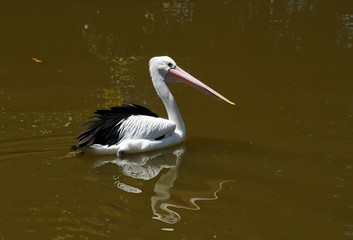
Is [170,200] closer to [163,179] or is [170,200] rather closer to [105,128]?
[163,179]

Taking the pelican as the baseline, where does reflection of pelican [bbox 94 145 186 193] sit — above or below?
below

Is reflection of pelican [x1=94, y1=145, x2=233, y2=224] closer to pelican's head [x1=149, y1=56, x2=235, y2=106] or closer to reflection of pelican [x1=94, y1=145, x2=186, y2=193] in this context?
reflection of pelican [x1=94, y1=145, x2=186, y2=193]

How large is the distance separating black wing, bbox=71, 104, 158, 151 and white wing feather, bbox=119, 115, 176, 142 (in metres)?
0.06

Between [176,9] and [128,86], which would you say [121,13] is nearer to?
[176,9]

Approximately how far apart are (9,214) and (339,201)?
2.51 meters

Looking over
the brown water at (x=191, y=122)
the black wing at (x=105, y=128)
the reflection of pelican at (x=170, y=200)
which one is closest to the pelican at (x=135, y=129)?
the black wing at (x=105, y=128)

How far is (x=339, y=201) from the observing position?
4012mm

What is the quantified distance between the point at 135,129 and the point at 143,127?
0.27 feet

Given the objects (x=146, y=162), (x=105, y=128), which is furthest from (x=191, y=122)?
(x=105, y=128)

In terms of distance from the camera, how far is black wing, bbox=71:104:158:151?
15.8ft

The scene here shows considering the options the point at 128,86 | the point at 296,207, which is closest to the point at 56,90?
the point at 128,86

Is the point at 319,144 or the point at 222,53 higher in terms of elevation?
the point at 222,53

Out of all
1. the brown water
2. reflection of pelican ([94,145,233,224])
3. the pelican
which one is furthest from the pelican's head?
reflection of pelican ([94,145,233,224])

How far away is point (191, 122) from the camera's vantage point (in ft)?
19.1
